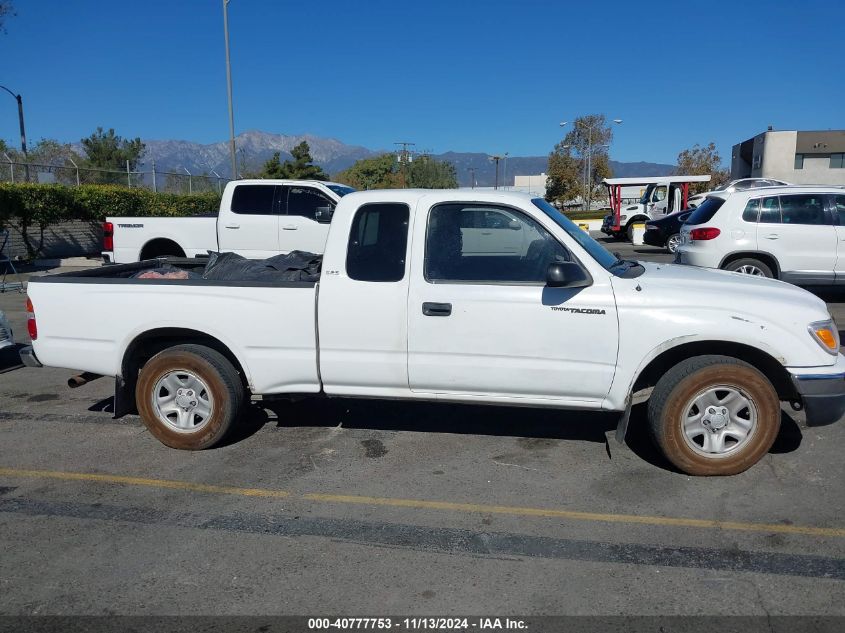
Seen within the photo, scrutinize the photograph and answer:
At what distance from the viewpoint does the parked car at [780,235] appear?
10.6 m

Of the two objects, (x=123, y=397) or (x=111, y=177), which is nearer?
(x=123, y=397)

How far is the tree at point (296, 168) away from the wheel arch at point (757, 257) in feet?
136

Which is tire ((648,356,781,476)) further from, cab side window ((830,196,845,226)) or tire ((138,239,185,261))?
tire ((138,239,185,261))

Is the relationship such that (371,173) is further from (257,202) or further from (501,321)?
(501,321)

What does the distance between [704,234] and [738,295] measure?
7.03 m

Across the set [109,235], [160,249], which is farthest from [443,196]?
[109,235]

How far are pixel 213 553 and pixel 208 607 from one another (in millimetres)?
509

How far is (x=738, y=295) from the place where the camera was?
4.48 m

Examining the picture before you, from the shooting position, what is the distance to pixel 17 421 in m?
5.99

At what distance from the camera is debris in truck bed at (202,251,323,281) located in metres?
5.45

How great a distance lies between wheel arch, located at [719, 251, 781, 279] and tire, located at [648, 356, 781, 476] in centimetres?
696

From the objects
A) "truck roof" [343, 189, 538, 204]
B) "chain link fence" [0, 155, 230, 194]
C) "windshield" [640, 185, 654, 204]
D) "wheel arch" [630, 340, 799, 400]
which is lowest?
"wheel arch" [630, 340, 799, 400]

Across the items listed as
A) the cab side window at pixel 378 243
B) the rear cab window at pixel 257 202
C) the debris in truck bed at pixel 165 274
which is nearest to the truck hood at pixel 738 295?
the cab side window at pixel 378 243

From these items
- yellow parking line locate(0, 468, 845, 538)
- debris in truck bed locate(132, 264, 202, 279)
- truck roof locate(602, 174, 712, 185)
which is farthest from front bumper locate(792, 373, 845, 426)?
truck roof locate(602, 174, 712, 185)
